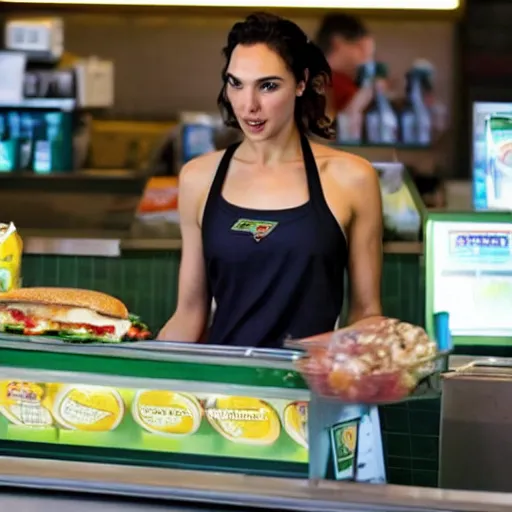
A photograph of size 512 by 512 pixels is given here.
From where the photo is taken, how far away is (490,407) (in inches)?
90.8

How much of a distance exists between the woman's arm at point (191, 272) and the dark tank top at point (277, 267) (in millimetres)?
100

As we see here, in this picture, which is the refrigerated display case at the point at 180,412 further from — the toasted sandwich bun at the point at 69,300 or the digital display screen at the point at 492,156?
the digital display screen at the point at 492,156

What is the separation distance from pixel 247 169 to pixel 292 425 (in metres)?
0.92

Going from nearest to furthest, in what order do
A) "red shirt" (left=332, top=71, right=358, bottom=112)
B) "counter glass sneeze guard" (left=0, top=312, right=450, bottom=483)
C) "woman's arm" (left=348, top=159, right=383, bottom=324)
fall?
1. "counter glass sneeze guard" (left=0, top=312, right=450, bottom=483)
2. "woman's arm" (left=348, top=159, right=383, bottom=324)
3. "red shirt" (left=332, top=71, right=358, bottom=112)

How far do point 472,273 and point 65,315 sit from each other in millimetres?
942

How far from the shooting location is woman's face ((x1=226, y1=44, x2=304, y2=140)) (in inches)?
102

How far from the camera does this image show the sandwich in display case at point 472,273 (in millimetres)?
2633

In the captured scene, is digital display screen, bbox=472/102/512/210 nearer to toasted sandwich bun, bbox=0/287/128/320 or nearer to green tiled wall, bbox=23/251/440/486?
toasted sandwich bun, bbox=0/287/128/320

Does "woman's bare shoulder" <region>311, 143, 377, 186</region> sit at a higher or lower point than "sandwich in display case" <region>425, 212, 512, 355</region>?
higher

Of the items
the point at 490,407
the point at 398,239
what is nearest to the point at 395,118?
the point at 398,239

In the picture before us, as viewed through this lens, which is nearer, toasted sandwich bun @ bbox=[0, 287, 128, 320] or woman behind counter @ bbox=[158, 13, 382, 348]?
toasted sandwich bun @ bbox=[0, 287, 128, 320]

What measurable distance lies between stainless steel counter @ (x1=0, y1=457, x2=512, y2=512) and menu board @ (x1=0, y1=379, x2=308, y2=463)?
57 mm

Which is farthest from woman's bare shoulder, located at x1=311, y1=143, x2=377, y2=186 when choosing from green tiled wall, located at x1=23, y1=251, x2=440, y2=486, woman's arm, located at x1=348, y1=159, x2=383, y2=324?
green tiled wall, located at x1=23, y1=251, x2=440, y2=486

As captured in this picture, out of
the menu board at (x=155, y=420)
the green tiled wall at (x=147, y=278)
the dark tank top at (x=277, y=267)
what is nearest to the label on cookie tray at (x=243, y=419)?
the menu board at (x=155, y=420)
